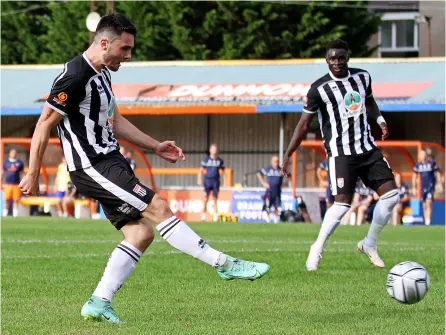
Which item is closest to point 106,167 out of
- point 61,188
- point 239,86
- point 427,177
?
point 427,177

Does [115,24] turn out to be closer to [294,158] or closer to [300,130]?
[300,130]

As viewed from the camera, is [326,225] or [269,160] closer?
[326,225]

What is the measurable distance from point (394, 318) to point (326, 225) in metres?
3.92

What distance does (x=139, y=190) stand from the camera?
7.77 metres

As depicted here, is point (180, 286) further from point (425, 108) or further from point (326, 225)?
point (425, 108)

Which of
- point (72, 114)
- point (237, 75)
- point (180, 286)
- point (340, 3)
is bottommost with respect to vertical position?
point (180, 286)

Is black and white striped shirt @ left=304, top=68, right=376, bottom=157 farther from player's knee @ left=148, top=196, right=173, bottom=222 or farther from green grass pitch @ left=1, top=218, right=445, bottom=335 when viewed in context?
player's knee @ left=148, top=196, right=173, bottom=222

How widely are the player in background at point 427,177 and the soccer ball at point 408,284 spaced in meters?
20.5

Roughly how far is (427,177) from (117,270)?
21468 millimetres

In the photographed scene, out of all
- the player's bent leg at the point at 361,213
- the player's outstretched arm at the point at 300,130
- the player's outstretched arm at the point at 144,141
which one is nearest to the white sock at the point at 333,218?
the player's outstretched arm at the point at 300,130

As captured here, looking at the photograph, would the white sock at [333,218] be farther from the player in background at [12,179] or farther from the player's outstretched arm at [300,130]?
the player in background at [12,179]

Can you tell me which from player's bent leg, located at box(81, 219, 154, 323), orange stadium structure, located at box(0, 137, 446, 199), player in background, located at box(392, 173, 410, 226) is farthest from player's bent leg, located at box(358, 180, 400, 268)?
orange stadium structure, located at box(0, 137, 446, 199)

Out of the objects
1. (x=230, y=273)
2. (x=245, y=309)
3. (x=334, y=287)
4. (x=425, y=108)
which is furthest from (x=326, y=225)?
(x=425, y=108)

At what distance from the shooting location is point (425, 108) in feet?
104
